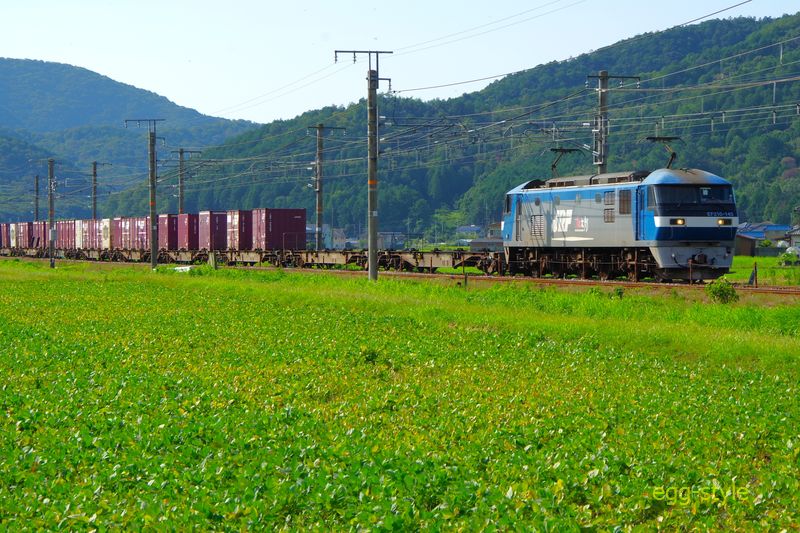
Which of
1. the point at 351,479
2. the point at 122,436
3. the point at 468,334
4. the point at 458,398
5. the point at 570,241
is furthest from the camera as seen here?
the point at 570,241

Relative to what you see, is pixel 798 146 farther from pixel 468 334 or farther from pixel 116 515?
pixel 116 515

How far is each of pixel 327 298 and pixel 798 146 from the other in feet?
455

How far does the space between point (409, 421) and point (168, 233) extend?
201ft

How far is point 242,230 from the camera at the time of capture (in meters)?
61.7

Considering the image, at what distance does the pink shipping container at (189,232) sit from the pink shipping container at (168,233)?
194 centimetres

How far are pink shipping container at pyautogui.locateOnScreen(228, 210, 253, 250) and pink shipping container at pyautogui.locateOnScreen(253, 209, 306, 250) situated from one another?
1051mm

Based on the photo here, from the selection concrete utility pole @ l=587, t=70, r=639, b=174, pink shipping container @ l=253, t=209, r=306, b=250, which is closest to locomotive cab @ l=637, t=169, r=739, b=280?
concrete utility pole @ l=587, t=70, r=639, b=174

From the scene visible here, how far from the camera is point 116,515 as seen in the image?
28.9 ft

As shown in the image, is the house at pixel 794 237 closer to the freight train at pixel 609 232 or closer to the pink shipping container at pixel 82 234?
the freight train at pixel 609 232

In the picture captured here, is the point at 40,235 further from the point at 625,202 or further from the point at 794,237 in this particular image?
the point at 794,237

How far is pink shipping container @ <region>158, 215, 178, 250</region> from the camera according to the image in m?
70.8

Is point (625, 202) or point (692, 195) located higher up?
point (692, 195)

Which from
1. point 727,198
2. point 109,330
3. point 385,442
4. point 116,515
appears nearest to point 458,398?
point 385,442

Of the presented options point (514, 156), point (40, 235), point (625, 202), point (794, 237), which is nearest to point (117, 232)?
point (40, 235)
